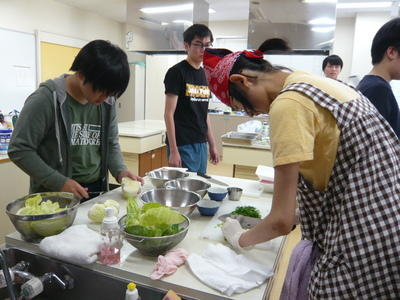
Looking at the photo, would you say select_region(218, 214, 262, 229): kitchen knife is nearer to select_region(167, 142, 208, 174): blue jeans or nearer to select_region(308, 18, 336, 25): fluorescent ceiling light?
select_region(167, 142, 208, 174): blue jeans

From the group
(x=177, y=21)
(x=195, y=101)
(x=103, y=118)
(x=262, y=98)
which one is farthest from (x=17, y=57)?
(x=262, y=98)

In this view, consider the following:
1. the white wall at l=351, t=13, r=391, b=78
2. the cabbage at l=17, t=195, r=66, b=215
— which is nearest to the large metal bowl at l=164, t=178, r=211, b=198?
the cabbage at l=17, t=195, r=66, b=215

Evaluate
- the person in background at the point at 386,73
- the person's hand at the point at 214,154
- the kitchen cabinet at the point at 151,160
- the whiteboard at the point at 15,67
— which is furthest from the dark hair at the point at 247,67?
the whiteboard at the point at 15,67

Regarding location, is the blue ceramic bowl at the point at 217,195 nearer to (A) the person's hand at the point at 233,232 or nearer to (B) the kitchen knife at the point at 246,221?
(B) the kitchen knife at the point at 246,221

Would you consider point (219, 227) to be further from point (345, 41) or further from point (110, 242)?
point (345, 41)

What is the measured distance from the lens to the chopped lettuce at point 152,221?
960mm

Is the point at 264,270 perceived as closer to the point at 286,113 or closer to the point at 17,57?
the point at 286,113

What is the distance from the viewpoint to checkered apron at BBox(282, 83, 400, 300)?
75cm

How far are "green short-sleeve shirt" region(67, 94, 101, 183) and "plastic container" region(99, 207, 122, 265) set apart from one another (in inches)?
23.7

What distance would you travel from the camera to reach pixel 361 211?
0.76 m

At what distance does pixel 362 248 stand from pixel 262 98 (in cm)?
47

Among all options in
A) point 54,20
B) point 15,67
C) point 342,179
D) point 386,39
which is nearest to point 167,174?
point 342,179

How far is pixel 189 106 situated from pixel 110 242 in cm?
152

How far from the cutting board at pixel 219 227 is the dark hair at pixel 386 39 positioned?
0.90 m
